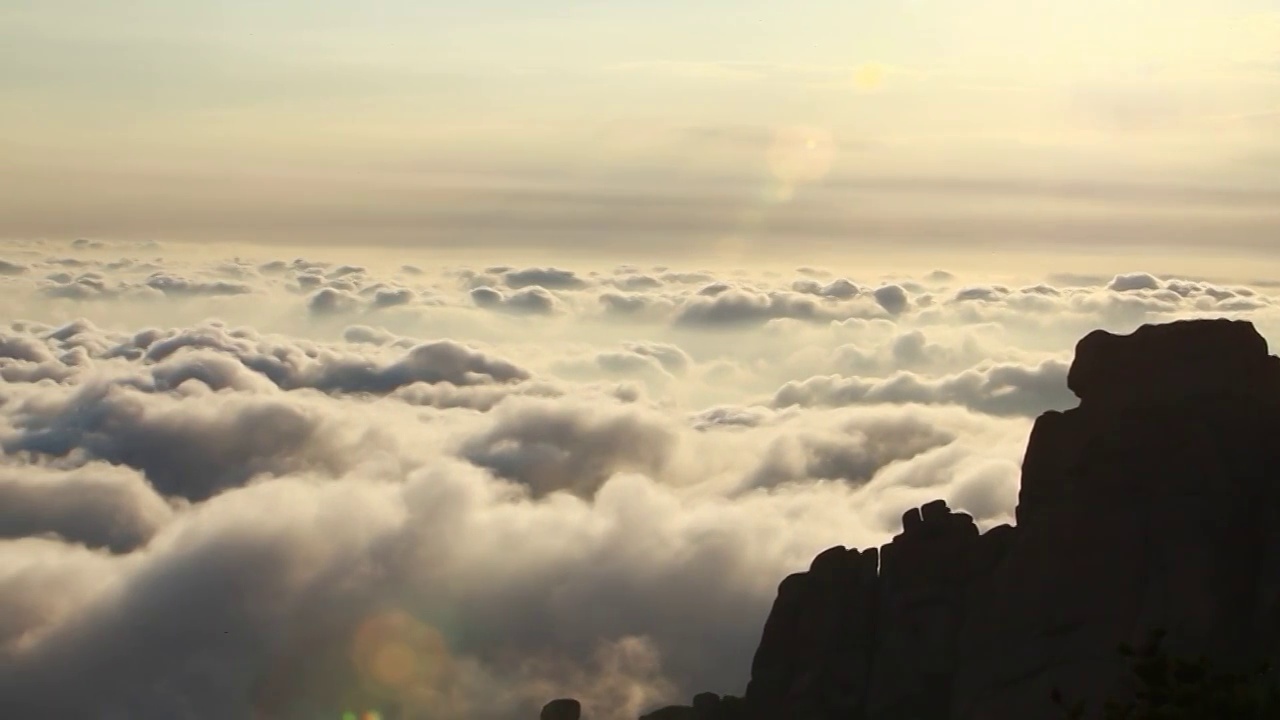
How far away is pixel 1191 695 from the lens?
4472cm

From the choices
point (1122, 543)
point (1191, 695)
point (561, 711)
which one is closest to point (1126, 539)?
point (1122, 543)

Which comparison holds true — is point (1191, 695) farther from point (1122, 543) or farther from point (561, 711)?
point (561, 711)

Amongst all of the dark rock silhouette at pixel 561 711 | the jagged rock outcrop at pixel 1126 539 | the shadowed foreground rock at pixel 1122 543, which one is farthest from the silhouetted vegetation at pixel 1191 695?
the dark rock silhouette at pixel 561 711

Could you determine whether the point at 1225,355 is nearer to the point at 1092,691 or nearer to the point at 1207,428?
the point at 1207,428

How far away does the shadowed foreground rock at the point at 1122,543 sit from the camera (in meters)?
65.3

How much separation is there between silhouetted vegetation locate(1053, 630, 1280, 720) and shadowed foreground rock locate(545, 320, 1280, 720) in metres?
16.2

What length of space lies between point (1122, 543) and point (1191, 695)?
24016 millimetres

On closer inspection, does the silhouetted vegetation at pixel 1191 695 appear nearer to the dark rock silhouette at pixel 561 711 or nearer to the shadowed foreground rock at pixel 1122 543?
the shadowed foreground rock at pixel 1122 543

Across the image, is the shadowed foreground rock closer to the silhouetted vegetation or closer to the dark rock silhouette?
the silhouetted vegetation

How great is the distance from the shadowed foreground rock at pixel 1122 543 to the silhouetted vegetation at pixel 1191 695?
16234 millimetres

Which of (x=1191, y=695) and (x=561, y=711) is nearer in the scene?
(x=1191, y=695)

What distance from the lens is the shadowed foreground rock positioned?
65312mm

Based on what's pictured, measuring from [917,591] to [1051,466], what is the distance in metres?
11.9

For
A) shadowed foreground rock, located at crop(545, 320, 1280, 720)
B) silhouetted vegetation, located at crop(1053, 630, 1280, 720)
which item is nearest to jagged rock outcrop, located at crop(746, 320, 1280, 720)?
shadowed foreground rock, located at crop(545, 320, 1280, 720)
